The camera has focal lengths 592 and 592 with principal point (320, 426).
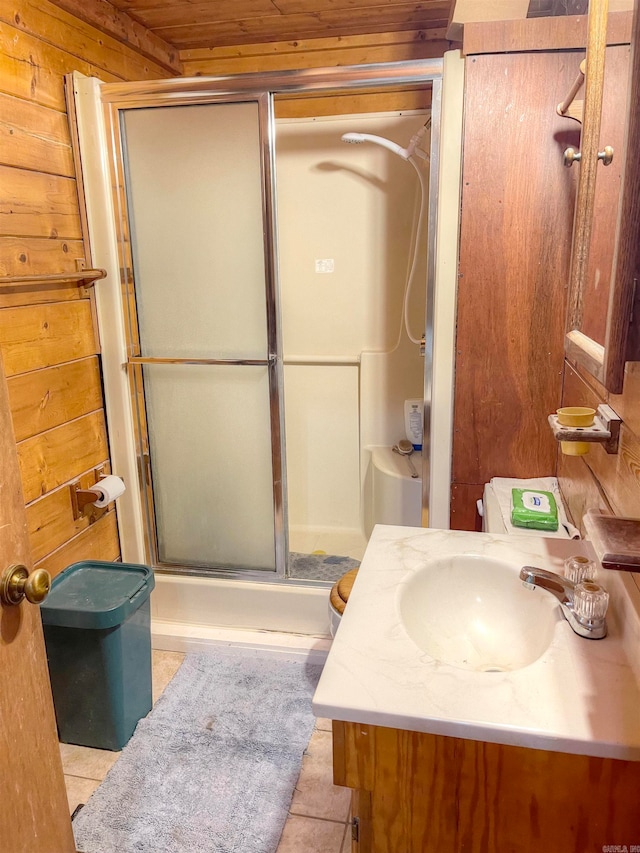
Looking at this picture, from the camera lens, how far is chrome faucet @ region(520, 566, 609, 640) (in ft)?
3.07

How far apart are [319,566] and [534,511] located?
1.33 m

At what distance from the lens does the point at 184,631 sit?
230cm

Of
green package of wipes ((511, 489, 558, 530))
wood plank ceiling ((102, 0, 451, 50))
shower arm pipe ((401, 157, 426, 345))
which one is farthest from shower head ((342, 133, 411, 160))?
green package of wipes ((511, 489, 558, 530))

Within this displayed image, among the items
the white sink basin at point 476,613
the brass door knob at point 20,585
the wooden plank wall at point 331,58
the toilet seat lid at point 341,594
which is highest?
the wooden plank wall at point 331,58

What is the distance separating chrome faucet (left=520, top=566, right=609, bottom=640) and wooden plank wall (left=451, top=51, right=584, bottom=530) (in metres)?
0.92

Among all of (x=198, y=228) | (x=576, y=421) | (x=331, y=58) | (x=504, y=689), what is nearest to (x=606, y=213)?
(x=576, y=421)

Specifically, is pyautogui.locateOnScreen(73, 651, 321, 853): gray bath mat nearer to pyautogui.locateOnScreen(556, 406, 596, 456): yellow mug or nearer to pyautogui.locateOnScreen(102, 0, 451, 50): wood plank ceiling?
pyautogui.locateOnScreen(556, 406, 596, 456): yellow mug

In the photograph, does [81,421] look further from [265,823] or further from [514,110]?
[514,110]

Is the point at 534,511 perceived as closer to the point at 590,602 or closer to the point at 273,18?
the point at 590,602

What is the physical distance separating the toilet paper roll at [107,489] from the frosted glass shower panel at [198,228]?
50cm

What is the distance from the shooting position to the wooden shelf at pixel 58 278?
5.54 ft

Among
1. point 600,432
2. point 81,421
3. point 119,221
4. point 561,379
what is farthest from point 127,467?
point 600,432

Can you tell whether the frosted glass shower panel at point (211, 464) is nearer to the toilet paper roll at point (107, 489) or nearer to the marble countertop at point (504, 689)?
the toilet paper roll at point (107, 489)

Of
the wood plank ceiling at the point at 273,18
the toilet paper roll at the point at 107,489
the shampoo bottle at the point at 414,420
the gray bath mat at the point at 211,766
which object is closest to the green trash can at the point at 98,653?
the gray bath mat at the point at 211,766
